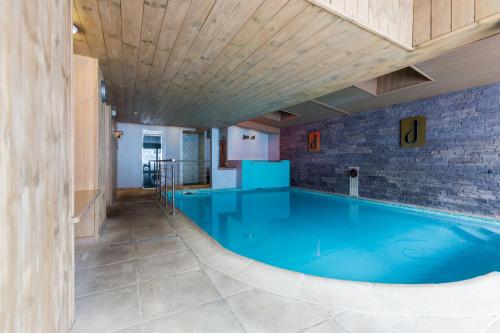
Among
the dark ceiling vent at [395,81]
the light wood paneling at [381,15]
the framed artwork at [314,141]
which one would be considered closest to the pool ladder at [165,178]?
the light wood paneling at [381,15]

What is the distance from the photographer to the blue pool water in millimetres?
2383

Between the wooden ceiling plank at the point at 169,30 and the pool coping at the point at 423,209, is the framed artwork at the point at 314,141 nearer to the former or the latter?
the pool coping at the point at 423,209

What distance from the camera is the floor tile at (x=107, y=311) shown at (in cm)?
108

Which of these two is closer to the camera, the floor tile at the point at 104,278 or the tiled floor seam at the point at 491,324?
the tiled floor seam at the point at 491,324

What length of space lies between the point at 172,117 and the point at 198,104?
1471 millimetres

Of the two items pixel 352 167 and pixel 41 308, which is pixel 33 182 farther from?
pixel 352 167

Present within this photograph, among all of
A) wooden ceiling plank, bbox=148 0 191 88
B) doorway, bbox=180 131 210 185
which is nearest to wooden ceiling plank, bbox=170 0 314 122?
wooden ceiling plank, bbox=148 0 191 88

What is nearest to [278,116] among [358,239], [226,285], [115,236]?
[358,239]

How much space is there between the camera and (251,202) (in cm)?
575

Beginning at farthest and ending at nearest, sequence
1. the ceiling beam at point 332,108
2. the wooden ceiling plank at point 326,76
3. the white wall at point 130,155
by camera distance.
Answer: the white wall at point 130,155 → the ceiling beam at point 332,108 → the wooden ceiling plank at point 326,76

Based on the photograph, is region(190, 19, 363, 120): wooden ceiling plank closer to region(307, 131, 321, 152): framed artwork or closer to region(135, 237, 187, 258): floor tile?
region(135, 237, 187, 258): floor tile

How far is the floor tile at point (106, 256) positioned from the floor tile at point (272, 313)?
3.61 ft

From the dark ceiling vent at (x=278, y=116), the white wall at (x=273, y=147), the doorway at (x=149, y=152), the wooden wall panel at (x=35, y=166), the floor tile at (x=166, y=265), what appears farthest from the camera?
the white wall at (x=273, y=147)

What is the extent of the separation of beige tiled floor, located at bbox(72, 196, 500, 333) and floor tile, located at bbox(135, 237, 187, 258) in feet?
0.11
